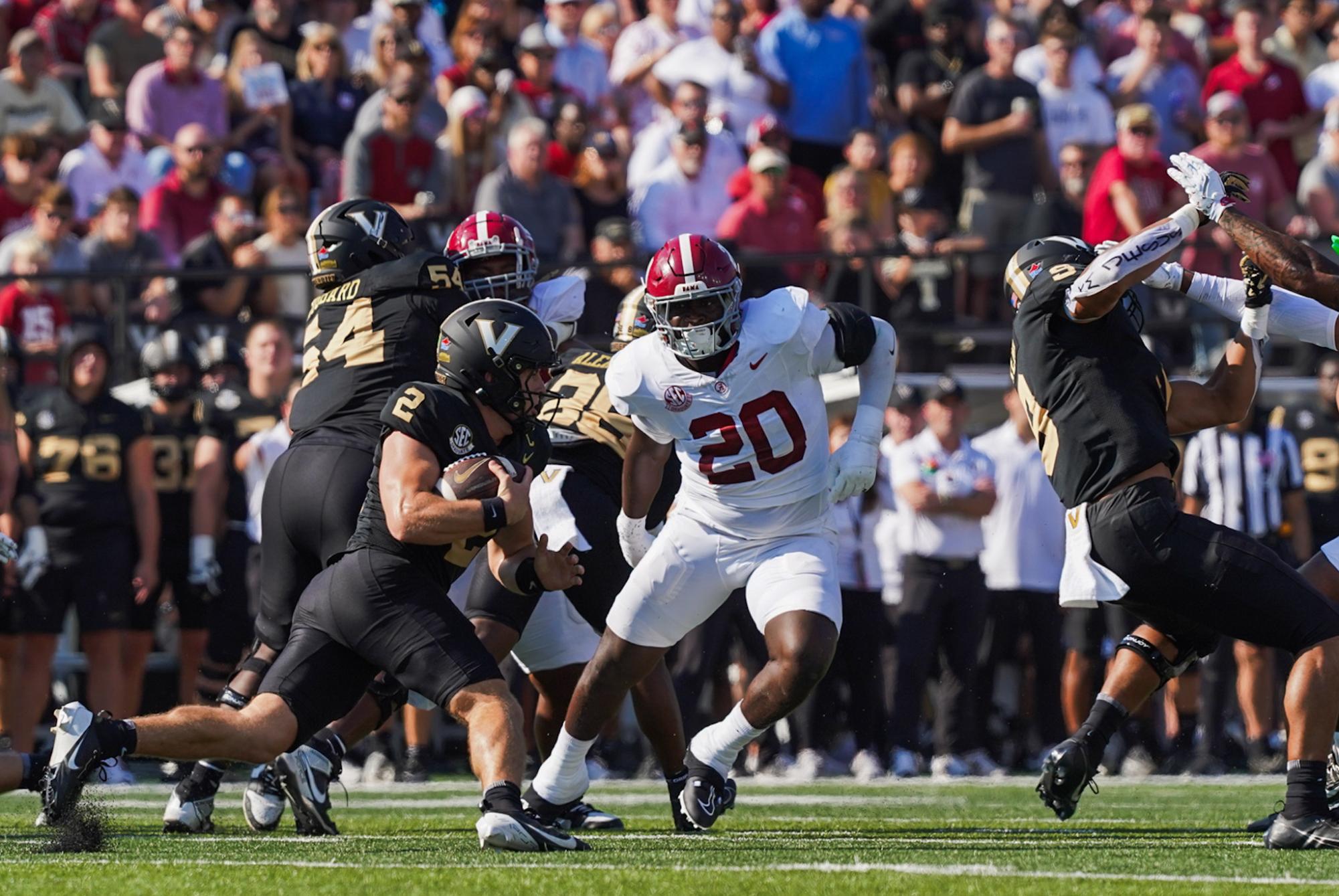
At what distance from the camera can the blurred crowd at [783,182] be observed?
11375mm

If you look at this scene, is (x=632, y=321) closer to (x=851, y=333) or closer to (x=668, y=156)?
(x=851, y=333)

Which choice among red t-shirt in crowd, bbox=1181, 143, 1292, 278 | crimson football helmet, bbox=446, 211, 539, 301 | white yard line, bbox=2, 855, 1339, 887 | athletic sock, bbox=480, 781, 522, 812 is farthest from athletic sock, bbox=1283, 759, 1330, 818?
red t-shirt in crowd, bbox=1181, 143, 1292, 278

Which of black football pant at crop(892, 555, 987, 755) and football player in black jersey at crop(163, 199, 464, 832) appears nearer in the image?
football player in black jersey at crop(163, 199, 464, 832)

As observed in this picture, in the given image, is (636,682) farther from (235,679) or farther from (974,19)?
(974,19)

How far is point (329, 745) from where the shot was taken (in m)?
7.22

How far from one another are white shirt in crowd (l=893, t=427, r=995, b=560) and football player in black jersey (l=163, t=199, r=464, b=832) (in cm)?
423

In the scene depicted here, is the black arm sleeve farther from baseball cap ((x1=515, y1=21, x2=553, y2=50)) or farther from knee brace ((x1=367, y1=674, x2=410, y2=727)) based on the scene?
baseball cap ((x1=515, y1=21, x2=553, y2=50))

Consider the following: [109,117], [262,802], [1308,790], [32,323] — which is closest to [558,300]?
[262,802]

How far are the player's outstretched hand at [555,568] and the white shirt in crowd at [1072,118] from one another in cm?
850

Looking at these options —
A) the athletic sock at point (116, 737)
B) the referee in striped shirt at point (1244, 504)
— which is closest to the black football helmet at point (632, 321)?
the athletic sock at point (116, 737)

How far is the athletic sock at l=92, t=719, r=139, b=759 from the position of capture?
5.94 m

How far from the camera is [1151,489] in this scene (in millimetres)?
6723

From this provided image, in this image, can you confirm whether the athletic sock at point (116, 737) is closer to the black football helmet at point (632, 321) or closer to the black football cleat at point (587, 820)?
the black football cleat at point (587, 820)

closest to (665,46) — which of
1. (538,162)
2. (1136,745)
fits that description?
(538,162)
